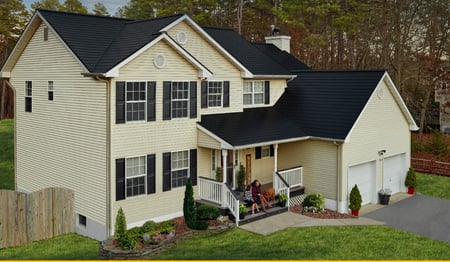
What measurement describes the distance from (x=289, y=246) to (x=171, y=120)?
6.84 meters

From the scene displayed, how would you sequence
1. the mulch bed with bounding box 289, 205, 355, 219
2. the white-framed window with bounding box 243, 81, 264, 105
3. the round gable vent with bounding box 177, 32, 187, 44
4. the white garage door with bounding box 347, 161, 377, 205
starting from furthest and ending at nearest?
the white-framed window with bounding box 243, 81, 264, 105, the white garage door with bounding box 347, 161, 377, 205, the mulch bed with bounding box 289, 205, 355, 219, the round gable vent with bounding box 177, 32, 187, 44

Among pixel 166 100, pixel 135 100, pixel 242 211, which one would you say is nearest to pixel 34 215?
pixel 135 100

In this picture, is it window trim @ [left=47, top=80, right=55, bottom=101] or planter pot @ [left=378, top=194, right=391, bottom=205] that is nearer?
window trim @ [left=47, top=80, right=55, bottom=101]

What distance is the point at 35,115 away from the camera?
69.8 ft

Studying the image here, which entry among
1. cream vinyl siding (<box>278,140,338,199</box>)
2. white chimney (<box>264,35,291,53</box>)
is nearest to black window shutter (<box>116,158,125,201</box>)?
cream vinyl siding (<box>278,140,338,199</box>)

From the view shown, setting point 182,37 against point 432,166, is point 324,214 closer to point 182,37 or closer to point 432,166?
point 182,37

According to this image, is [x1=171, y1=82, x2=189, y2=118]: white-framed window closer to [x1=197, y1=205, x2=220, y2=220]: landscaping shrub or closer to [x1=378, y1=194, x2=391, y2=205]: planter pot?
[x1=197, y1=205, x2=220, y2=220]: landscaping shrub

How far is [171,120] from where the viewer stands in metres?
19.2

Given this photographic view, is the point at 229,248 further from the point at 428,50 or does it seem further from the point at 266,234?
the point at 428,50

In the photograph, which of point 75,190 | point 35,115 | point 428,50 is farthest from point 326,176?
point 428,50

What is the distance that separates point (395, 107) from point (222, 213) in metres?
11.5

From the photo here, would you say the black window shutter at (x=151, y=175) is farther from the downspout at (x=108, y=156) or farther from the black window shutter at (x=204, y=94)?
the black window shutter at (x=204, y=94)

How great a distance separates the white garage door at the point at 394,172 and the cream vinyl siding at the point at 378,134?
33cm

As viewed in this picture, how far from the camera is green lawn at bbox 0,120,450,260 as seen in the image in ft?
50.3
